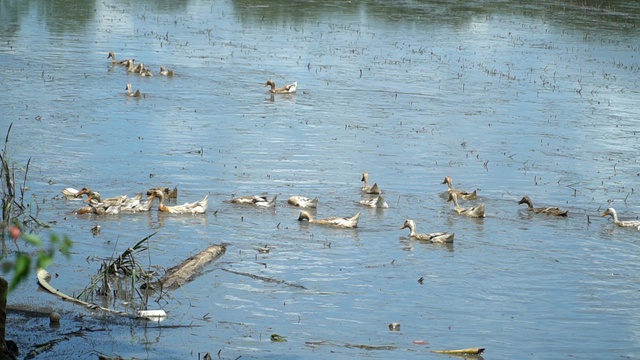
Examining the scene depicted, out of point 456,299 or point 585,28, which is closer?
point 456,299

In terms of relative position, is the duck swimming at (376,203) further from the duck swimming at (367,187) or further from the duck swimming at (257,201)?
the duck swimming at (257,201)

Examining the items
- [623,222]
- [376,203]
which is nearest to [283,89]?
[376,203]

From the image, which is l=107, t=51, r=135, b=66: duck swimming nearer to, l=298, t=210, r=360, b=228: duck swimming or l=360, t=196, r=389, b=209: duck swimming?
l=360, t=196, r=389, b=209: duck swimming

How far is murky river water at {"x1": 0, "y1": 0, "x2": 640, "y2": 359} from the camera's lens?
11.0 meters

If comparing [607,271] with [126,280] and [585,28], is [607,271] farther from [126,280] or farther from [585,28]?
[585,28]

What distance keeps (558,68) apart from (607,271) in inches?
679

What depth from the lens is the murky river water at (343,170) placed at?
11.0 meters

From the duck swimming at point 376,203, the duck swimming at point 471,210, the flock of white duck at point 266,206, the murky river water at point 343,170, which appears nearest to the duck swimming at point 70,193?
the flock of white duck at point 266,206

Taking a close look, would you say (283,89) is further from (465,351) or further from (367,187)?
(465,351)

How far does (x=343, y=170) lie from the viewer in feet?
58.7

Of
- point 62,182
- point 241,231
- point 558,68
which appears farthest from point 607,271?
point 558,68

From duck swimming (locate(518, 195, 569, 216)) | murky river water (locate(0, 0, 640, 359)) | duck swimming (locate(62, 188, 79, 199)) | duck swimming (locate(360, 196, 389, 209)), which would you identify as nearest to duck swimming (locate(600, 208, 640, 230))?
murky river water (locate(0, 0, 640, 359))

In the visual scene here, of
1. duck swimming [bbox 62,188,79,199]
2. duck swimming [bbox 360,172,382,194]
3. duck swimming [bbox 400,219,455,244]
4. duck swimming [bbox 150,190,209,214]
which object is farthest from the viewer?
duck swimming [bbox 360,172,382,194]

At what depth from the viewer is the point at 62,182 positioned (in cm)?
1595
